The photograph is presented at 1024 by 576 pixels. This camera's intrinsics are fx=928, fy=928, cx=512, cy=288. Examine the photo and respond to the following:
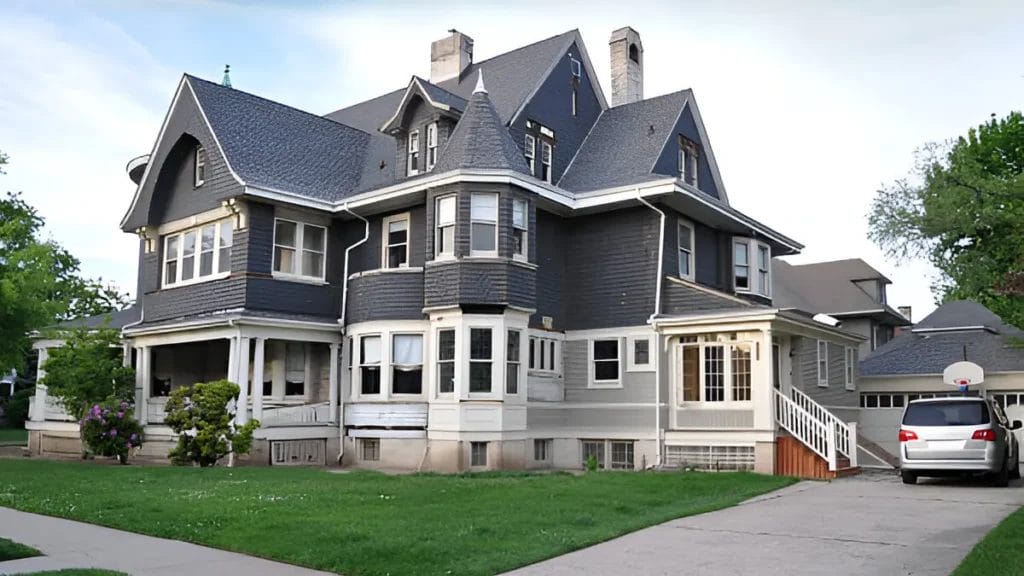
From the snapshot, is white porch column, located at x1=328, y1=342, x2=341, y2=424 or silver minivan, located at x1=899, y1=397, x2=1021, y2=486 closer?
silver minivan, located at x1=899, y1=397, x2=1021, y2=486

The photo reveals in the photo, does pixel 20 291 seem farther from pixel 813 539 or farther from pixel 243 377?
pixel 813 539

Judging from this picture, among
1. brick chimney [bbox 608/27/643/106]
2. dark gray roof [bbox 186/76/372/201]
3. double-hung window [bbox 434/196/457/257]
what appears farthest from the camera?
brick chimney [bbox 608/27/643/106]

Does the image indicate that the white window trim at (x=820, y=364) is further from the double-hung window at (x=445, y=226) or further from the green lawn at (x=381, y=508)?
the double-hung window at (x=445, y=226)

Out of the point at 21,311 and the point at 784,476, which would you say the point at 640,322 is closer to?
the point at 784,476

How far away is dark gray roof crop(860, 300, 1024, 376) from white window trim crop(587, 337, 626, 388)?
918 cm

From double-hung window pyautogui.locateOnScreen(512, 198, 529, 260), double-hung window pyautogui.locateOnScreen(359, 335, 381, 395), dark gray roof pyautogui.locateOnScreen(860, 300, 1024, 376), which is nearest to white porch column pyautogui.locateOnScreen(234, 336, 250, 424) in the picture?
double-hung window pyautogui.locateOnScreen(359, 335, 381, 395)

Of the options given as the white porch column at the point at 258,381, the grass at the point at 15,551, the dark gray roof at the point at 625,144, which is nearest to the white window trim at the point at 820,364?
the dark gray roof at the point at 625,144

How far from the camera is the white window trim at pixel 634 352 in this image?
21.9 m

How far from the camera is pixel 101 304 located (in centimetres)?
4759

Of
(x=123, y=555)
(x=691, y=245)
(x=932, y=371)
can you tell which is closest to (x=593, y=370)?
(x=691, y=245)

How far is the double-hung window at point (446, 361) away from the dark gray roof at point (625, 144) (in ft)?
18.6

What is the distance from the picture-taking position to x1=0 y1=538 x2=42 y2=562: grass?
9.41m

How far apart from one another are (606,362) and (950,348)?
37.6 ft

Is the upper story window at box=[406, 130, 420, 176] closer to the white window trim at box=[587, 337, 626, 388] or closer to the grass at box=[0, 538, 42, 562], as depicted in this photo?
the white window trim at box=[587, 337, 626, 388]
